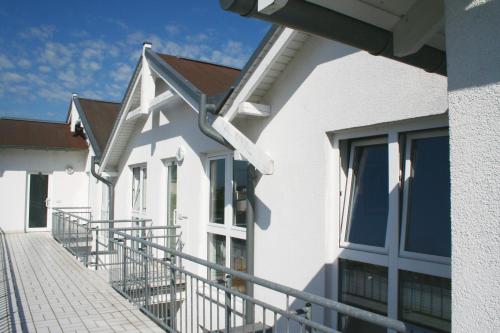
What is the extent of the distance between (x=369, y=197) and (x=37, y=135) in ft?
49.1

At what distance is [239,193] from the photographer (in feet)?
23.0

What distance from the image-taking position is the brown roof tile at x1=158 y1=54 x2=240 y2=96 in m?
7.45

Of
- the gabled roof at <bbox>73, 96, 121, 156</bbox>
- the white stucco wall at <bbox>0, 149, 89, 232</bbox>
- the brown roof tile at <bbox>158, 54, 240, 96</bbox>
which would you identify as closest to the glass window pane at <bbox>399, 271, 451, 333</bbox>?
the brown roof tile at <bbox>158, 54, 240, 96</bbox>

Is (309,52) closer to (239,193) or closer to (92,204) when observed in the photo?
(239,193)

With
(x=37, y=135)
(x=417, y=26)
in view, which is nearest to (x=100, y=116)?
(x=37, y=135)

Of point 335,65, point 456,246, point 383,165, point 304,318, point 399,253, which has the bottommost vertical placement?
point 304,318

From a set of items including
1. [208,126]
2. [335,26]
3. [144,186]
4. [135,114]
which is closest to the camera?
[335,26]

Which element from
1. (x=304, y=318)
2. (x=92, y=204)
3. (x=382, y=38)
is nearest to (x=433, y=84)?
(x=382, y=38)

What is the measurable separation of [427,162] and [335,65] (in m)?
1.58

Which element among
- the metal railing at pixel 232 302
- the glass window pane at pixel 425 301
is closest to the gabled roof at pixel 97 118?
the metal railing at pixel 232 302

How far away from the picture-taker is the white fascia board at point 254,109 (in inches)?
229

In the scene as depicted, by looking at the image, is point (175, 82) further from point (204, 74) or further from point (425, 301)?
point (425, 301)

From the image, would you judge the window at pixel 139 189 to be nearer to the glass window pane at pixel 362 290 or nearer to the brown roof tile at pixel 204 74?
the brown roof tile at pixel 204 74

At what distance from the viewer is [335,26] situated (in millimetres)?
2266
